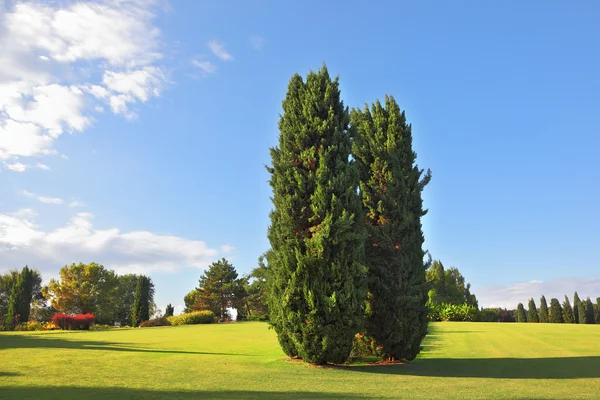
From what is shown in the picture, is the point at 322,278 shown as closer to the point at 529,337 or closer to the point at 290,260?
the point at 290,260

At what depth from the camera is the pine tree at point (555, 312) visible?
4660cm

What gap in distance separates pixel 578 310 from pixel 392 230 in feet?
138

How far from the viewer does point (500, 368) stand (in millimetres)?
14109

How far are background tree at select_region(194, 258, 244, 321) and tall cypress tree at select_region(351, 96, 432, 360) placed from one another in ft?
142

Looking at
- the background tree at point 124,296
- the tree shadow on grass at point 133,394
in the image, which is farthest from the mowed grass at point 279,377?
the background tree at point 124,296

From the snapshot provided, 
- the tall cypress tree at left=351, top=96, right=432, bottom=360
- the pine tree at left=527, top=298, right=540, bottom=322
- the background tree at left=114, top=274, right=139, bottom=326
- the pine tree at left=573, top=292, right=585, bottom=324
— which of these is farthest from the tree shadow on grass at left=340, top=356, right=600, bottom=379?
the background tree at left=114, top=274, right=139, bottom=326

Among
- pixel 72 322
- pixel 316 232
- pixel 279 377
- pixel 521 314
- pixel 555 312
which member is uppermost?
pixel 316 232

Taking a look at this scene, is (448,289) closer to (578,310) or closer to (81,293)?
(578,310)

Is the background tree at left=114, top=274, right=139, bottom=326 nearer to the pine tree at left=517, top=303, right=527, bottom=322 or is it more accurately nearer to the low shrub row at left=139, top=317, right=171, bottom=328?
the low shrub row at left=139, top=317, right=171, bottom=328

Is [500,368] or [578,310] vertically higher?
[500,368]

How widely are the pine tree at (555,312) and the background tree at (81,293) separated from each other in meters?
54.7

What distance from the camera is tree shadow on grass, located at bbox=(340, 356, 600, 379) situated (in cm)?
1270

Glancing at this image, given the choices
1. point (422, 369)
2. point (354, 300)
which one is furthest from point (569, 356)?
point (354, 300)

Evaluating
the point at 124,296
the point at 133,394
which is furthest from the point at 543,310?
the point at 124,296
